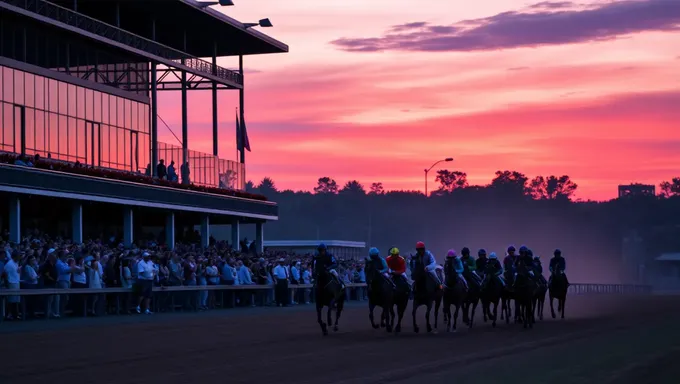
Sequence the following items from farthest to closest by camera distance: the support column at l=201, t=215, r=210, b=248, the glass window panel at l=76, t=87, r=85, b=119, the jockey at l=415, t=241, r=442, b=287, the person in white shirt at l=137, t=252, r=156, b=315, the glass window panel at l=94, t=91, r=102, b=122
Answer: the support column at l=201, t=215, r=210, b=248, the glass window panel at l=94, t=91, r=102, b=122, the glass window panel at l=76, t=87, r=85, b=119, the person in white shirt at l=137, t=252, r=156, b=315, the jockey at l=415, t=241, r=442, b=287

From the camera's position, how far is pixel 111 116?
54.1 m

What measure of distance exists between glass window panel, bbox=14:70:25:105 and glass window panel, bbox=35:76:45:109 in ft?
3.68

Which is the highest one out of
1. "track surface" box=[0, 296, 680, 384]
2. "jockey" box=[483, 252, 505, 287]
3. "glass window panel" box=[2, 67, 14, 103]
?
"glass window panel" box=[2, 67, 14, 103]

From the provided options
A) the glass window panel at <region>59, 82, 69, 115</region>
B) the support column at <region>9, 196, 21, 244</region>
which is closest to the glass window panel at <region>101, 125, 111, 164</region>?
the glass window panel at <region>59, 82, 69, 115</region>

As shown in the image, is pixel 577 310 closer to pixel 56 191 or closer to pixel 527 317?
pixel 527 317

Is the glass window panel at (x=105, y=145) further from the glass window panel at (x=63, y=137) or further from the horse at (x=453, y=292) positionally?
the horse at (x=453, y=292)

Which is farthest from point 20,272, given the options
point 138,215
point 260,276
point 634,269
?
point 634,269

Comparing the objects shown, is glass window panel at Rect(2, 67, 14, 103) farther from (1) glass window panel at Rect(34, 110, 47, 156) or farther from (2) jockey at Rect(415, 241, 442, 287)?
(2) jockey at Rect(415, 241, 442, 287)

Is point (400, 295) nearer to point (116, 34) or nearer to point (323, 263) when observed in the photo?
point (323, 263)

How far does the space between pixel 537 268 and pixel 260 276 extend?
14611 mm

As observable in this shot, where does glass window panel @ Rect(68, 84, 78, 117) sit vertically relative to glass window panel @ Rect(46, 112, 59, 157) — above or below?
above

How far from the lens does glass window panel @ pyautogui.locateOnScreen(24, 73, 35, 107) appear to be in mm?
46312

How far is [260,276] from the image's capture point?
4350 cm

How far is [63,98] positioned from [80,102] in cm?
160
